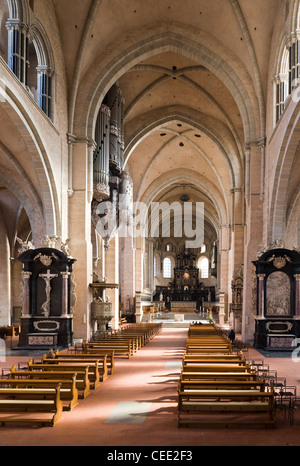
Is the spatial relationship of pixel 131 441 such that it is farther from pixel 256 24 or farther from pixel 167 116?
pixel 167 116

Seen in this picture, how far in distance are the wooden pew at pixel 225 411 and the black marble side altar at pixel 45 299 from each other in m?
12.5

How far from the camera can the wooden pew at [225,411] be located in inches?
321

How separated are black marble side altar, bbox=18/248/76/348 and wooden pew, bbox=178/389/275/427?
41.0 ft

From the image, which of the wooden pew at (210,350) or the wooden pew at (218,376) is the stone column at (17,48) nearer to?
the wooden pew at (210,350)

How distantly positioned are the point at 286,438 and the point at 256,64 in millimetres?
20005

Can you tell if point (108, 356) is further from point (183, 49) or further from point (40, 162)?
point (183, 49)

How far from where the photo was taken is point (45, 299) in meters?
20.9

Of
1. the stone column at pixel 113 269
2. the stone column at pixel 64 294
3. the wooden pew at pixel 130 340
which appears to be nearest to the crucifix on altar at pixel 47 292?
the stone column at pixel 64 294

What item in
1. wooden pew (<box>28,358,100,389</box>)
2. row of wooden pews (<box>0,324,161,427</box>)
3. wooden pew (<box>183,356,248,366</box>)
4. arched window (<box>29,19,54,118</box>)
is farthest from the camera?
arched window (<box>29,19,54,118</box>)

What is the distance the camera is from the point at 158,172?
153 ft

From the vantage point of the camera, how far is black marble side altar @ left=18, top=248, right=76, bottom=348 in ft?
67.7

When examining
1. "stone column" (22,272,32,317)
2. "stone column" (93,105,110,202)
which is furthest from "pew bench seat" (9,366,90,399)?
"stone column" (93,105,110,202)

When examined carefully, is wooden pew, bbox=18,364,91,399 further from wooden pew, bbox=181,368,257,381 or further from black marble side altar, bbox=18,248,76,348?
black marble side altar, bbox=18,248,76,348

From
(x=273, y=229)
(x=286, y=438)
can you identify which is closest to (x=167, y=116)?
(x=273, y=229)
